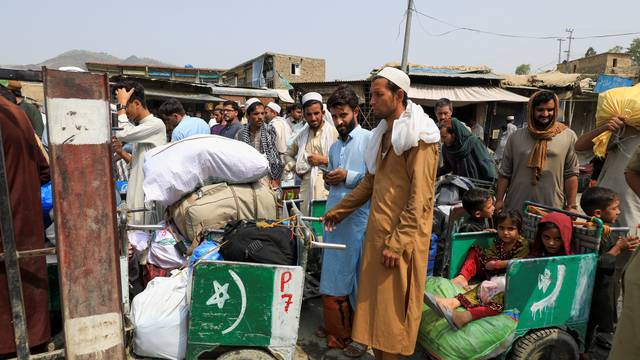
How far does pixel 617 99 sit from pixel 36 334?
4184mm

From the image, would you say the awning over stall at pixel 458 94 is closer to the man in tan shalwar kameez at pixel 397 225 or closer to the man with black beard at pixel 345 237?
the man with black beard at pixel 345 237

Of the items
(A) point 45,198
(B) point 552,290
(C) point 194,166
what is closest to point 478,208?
(B) point 552,290

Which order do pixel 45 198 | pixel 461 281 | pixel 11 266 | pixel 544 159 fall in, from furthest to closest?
pixel 544 159
pixel 461 281
pixel 45 198
pixel 11 266

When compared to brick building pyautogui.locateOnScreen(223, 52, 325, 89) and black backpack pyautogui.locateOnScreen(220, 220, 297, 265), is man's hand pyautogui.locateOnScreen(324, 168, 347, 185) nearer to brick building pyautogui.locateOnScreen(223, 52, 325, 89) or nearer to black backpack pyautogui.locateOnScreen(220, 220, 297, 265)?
black backpack pyautogui.locateOnScreen(220, 220, 297, 265)

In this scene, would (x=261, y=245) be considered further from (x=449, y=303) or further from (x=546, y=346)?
(x=546, y=346)

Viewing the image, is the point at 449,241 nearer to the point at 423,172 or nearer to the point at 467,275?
the point at 467,275

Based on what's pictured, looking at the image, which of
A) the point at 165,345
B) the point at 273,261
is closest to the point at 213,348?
the point at 165,345

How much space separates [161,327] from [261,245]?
2.36ft

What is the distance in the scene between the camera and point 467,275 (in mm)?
3014

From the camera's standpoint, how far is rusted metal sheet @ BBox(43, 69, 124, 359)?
189 centimetres

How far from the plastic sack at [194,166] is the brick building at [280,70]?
75.3 feet

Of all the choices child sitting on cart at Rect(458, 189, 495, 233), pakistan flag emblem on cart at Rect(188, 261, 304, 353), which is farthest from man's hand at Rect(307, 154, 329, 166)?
pakistan flag emblem on cart at Rect(188, 261, 304, 353)

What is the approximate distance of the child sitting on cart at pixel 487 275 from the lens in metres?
2.48

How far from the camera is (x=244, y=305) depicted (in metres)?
2.14
